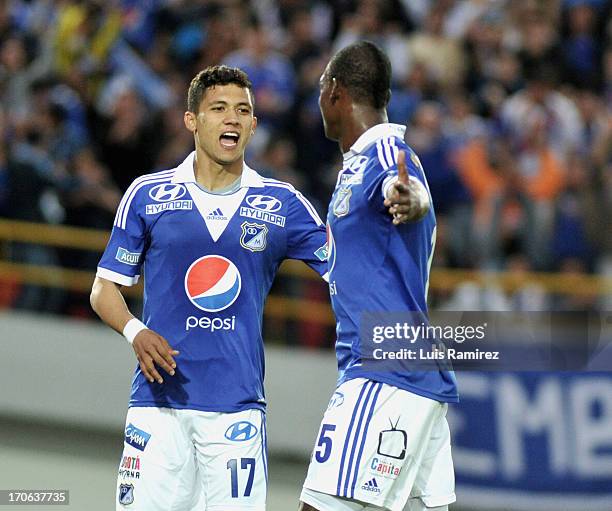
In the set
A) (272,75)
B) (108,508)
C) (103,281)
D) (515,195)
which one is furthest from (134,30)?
(103,281)

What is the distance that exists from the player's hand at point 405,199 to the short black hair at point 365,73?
50cm

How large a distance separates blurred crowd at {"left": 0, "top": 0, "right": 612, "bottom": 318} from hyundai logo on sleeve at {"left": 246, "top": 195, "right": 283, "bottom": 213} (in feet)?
14.2

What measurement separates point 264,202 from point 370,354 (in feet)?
3.11

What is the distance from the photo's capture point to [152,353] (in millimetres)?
5199

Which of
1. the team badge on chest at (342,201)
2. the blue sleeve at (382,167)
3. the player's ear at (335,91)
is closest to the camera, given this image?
the blue sleeve at (382,167)

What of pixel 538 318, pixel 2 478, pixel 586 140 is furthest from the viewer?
pixel 586 140

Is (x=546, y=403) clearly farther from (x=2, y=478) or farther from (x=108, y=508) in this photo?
(x=2, y=478)

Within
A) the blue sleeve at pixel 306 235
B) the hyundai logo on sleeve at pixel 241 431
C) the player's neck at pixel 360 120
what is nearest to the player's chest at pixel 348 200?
the player's neck at pixel 360 120

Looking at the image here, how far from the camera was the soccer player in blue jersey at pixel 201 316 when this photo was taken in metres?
5.39

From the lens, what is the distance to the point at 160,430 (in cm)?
541

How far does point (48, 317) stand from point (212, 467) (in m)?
6.55

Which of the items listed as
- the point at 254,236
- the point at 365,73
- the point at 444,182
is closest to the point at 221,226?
the point at 254,236

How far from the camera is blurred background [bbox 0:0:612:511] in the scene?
33.7ft

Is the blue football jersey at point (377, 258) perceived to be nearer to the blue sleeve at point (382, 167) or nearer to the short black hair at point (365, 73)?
the blue sleeve at point (382, 167)
